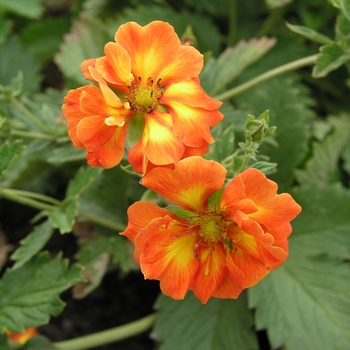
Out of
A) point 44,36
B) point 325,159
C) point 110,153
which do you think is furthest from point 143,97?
point 44,36

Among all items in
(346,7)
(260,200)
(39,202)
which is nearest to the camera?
(260,200)

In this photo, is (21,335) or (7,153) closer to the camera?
(7,153)

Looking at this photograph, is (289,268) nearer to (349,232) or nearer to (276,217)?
(349,232)

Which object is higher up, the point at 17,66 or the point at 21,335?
the point at 17,66

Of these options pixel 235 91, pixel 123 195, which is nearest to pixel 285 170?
pixel 235 91

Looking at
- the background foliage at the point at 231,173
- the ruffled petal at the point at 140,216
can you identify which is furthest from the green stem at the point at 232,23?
the ruffled petal at the point at 140,216

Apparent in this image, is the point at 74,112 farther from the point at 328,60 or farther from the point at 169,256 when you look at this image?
the point at 328,60
